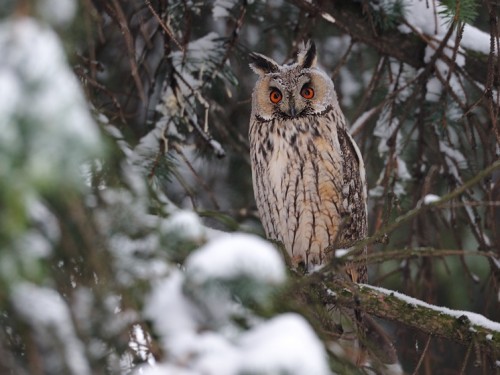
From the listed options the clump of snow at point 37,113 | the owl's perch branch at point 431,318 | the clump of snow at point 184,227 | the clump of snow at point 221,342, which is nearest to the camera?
the clump of snow at point 37,113

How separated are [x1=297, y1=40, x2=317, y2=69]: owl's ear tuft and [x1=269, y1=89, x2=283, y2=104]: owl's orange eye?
147 mm

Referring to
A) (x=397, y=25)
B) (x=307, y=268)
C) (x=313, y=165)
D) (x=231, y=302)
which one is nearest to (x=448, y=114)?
(x=397, y=25)

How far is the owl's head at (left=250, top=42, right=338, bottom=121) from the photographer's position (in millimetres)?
2898

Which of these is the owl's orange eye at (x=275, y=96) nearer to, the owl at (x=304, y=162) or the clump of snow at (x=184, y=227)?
the owl at (x=304, y=162)

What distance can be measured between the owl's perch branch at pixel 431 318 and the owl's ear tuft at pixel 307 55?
3.72 ft

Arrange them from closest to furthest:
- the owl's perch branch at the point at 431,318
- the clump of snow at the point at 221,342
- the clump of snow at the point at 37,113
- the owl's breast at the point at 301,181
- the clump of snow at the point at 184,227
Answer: the clump of snow at the point at 37,113
the clump of snow at the point at 221,342
the clump of snow at the point at 184,227
the owl's perch branch at the point at 431,318
the owl's breast at the point at 301,181

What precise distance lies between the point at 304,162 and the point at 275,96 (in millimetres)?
314

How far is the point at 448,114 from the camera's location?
9.85ft

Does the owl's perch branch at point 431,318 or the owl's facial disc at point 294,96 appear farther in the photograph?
the owl's facial disc at point 294,96

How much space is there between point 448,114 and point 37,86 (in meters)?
2.34

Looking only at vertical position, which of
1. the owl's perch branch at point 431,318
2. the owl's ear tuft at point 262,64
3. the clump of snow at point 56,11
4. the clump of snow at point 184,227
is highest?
the clump of snow at point 56,11

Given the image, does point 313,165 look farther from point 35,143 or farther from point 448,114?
point 35,143

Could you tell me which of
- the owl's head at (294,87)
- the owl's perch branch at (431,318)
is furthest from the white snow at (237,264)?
the owl's head at (294,87)

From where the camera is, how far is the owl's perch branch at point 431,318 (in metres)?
1.94
